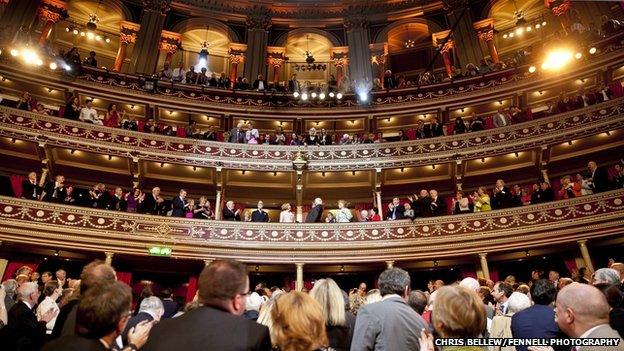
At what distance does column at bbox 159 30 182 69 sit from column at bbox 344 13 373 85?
8350 mm

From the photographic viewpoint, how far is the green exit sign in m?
12.0

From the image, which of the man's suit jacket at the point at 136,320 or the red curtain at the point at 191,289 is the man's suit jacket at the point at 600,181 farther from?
the man's suit jacket at the point at 136,320

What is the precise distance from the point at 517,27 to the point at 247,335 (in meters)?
21.8

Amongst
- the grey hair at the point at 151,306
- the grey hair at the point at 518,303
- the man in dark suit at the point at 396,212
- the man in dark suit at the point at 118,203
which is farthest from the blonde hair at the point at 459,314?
the man in dark suit at the point at 118,203

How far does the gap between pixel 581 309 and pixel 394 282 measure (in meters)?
1.08

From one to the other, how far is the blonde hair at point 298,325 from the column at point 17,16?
1835 centimetres

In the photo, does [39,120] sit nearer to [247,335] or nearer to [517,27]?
[247,335]

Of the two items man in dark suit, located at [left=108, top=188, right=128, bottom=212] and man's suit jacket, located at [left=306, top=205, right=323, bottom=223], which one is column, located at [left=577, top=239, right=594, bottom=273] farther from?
man in dark suit, located at [left=108, top=188, right=128, bottom=212]

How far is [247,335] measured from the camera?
1.93 m

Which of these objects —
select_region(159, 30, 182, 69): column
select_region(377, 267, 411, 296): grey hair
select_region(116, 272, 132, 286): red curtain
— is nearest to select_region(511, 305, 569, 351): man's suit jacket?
select_region(377, 267, 411, 296): grey hair

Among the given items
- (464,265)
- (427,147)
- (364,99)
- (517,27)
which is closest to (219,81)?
(364,99)

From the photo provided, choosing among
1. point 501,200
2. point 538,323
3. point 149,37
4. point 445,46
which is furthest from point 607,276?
point 149,37

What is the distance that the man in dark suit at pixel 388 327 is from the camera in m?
2.62

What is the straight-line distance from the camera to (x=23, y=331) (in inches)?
134
